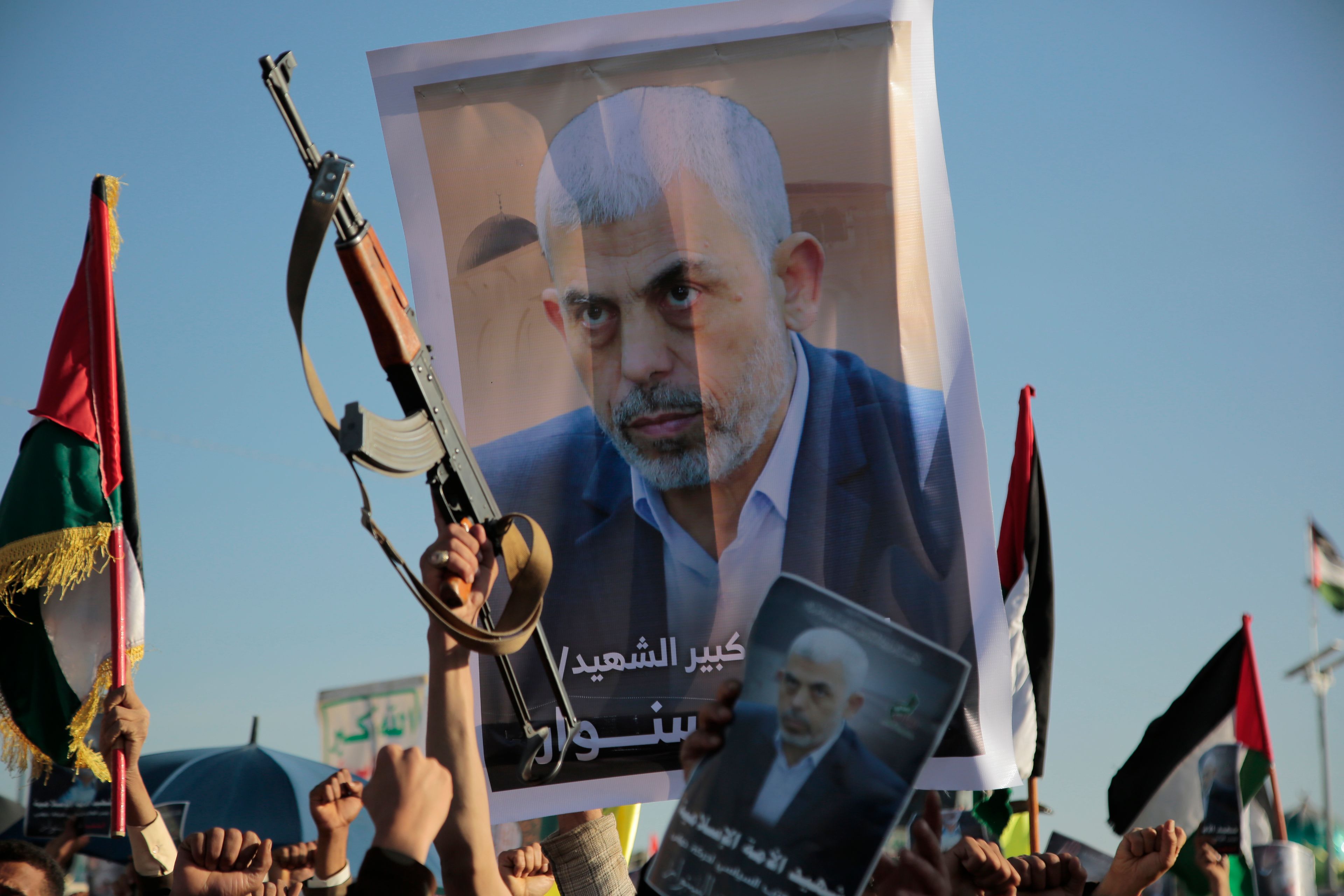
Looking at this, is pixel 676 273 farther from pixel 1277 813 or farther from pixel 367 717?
pixel 367 717

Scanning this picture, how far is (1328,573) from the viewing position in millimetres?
16109

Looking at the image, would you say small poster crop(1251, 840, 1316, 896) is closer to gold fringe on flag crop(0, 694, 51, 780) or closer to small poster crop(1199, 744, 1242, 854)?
small poster crop(1199, 744, 1242, 854)

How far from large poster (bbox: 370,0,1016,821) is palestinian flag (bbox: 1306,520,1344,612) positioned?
516 inches

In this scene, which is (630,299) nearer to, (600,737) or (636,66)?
(636,66)

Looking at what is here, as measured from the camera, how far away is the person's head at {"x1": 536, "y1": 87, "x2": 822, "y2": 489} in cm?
538

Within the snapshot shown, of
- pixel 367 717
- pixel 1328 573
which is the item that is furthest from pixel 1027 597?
pixel 367 717

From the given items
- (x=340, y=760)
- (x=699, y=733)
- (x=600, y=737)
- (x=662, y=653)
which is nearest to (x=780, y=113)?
(x=662, y=653)

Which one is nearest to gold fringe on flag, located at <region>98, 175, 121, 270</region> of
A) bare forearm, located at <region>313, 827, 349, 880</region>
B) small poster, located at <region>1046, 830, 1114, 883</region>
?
bare forearm, located at <region>313, 827, 349, 880</region>

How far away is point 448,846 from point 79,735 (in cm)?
289

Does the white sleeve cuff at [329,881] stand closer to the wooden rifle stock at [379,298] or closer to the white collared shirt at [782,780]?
the white collared shirt at [782,780]

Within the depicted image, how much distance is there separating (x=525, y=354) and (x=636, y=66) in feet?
4.62

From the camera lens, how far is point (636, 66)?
5.46m

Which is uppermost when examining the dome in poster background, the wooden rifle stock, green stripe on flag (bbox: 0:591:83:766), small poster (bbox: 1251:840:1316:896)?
the dome in poster background

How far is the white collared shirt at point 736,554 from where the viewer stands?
521 cm
